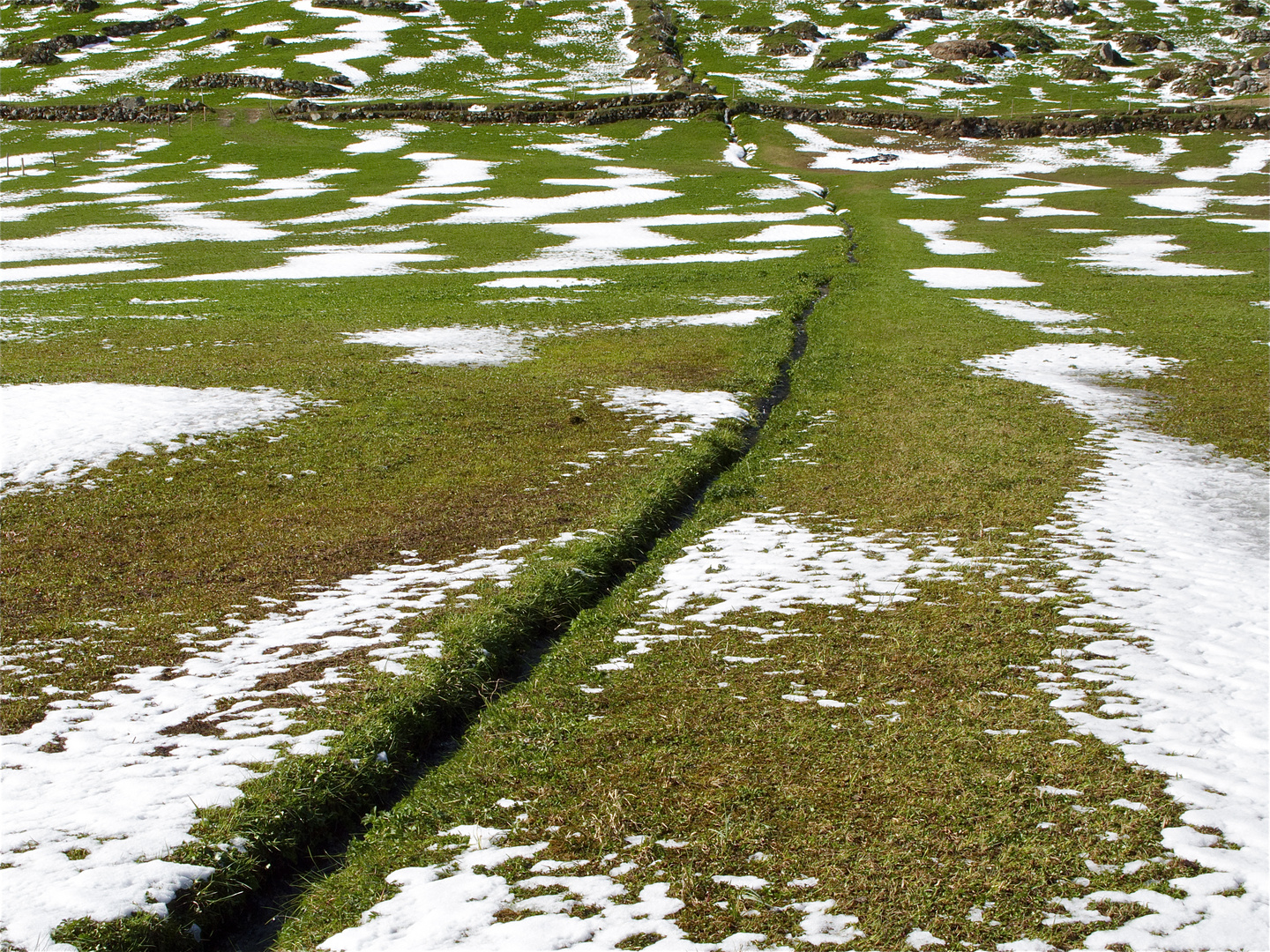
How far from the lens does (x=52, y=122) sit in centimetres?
9800

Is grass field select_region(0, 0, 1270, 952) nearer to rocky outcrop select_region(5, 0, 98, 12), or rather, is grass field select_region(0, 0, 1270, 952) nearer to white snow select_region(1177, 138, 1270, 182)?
white snow select_region(1177, 138, 1270, 182)

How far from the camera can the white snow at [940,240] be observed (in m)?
42.7

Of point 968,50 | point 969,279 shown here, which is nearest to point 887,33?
point 968,50

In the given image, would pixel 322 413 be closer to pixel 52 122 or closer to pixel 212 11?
pixel 52 122

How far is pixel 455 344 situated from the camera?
2589 centimetres

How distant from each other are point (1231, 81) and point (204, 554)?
415 feet

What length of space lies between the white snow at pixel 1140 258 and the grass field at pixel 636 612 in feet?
9.31

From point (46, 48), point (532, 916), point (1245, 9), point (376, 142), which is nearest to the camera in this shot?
point (532, 916)

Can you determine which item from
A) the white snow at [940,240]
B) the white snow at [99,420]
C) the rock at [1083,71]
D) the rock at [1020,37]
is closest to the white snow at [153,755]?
the white snow at [99,420]

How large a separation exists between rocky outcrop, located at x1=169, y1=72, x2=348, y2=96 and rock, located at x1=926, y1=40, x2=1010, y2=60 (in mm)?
80396

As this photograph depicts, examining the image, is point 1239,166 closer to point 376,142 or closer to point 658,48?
point 376,142

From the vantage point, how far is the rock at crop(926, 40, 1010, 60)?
125 metres

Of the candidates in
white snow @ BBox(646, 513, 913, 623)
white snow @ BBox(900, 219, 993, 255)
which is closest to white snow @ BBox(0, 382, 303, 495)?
white snow @ BBox(646, 513, 913, 623)

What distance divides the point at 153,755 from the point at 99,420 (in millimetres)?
11716
